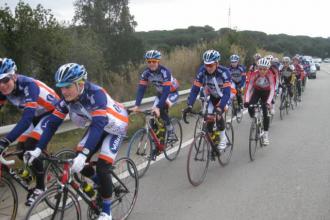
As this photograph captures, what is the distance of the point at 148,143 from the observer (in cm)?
704

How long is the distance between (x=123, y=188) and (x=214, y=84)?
133 inches

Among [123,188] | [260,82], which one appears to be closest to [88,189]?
[123,188]

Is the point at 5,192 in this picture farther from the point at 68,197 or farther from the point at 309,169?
the point at 309,169

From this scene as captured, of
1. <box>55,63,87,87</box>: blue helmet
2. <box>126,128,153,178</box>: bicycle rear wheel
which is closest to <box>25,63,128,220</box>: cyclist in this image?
<box>55,63,87,87</box>: blue helmet

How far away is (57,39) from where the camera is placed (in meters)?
12.2

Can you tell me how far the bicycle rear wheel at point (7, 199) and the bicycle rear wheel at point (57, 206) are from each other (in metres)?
0.51

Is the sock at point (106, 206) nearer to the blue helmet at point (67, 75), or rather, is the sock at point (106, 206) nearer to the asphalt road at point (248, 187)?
the asphalt road at point (248, 187)

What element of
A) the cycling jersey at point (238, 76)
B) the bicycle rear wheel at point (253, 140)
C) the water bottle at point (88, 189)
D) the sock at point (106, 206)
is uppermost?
the cycling jersey at point (238, 76)

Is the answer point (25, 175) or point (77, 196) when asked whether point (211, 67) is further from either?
point (77, 196)

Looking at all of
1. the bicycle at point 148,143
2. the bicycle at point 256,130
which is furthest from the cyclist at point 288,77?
the bicycle at point 148,143

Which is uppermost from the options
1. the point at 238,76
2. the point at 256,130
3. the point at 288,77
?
the point at 238,76

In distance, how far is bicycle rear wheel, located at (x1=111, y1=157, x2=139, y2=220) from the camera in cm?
491

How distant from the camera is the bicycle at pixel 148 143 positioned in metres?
6.80

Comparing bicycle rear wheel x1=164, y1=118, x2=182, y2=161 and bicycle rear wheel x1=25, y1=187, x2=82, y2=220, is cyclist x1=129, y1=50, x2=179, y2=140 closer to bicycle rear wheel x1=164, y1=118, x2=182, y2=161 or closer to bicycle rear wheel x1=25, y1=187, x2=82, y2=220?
bicycle rear wheel x1=164, y1=118, x2=182, y2=161
